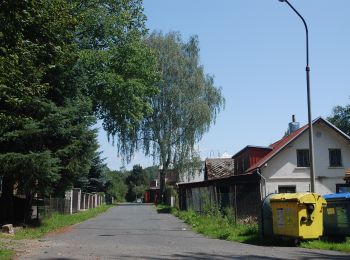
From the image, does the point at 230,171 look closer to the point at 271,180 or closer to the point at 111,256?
the point at 271,180

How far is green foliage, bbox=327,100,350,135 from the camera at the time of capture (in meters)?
74.0

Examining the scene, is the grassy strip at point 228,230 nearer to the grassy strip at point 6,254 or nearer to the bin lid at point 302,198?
the bin lid at point 302,198

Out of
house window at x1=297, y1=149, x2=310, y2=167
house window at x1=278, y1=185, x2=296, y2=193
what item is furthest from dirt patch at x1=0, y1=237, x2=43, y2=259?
house window at x1=297, y1=149, x2=310, y2=167

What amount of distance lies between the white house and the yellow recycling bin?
1739 centimetres

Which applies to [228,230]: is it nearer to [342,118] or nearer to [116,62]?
[116,62]

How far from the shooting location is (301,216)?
16.0 metres

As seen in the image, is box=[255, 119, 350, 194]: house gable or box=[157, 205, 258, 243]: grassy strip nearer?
box=[157, 205, 258, 243]: grassy strip

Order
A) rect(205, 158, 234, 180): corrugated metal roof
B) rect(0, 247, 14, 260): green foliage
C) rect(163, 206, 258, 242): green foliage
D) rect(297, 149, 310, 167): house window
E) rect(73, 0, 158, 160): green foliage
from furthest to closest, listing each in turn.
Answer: rect(205, 158, 234, 180): corrugated metal roof, rect(297, 149, 310, 167): house window, rect(73, 0, 158, 160): green foliage, rect(163, 206, 258, 242): green foliage, rect(0, 247, 14, 260): green foliage

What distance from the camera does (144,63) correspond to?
3450 centimetres

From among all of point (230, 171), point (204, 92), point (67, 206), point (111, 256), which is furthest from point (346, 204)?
point (204, 92)

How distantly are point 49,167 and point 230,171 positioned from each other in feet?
111

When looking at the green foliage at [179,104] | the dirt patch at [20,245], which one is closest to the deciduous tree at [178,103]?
the green foliage at [179,104]

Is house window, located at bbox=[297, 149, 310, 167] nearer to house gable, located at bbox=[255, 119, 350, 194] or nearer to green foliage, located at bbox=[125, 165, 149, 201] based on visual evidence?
house gable, located at bbox=[255, 119, 350, 194]

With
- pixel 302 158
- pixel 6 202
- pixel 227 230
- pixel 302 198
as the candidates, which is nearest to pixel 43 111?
pixel 6 202
